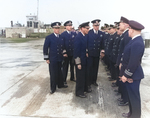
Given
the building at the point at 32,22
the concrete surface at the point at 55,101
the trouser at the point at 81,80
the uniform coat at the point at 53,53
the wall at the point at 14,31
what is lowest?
the concrete surface at the point at 55,101

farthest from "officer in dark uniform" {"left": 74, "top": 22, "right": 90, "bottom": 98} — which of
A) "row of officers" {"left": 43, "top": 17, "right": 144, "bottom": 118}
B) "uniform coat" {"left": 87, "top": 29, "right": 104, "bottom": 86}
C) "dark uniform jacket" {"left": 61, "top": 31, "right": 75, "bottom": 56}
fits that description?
"dark uniform jacket" {"left": 61, "top": 31, "right": 75, "bottom": 56}

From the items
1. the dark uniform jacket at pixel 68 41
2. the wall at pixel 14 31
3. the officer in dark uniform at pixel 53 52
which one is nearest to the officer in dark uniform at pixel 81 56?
the officer in dark uniform at pixel 53 52

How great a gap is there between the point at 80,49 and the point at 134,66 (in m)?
1.49

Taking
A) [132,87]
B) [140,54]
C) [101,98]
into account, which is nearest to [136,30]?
[140,54]

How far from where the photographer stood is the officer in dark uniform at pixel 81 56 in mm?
3613

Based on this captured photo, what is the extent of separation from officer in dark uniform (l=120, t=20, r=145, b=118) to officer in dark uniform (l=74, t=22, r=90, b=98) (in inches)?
45.7

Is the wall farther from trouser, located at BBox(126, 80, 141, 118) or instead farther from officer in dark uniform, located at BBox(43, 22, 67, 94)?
trouser, located at BBox(126, 80, 141, 118)

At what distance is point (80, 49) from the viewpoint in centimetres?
368

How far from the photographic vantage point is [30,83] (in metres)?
4.87

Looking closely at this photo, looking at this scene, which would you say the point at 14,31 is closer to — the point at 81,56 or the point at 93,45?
the point at 93,45

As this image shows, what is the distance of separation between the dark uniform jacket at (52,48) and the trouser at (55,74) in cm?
16

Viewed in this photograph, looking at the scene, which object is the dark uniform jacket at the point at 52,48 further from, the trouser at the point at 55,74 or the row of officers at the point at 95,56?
the trouser at the point at 55,74

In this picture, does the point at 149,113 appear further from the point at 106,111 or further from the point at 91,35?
the point at 91,35

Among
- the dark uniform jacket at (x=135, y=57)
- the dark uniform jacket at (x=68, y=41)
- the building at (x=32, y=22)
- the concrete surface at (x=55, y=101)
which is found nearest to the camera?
the dark uniform jacket at (x=135, y=57)
